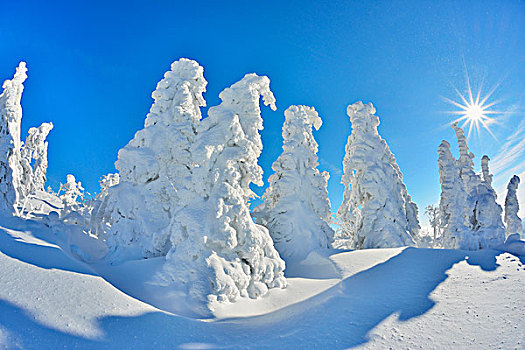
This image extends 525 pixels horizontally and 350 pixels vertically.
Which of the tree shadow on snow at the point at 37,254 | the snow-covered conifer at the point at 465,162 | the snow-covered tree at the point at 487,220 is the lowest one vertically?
the tree shadow on snow at the point at 37,254

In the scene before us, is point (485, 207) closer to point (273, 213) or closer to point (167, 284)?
point (273, 213)

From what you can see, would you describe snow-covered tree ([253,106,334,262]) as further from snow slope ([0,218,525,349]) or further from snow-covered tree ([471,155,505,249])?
snow-covered tree ([471,155,505,249])

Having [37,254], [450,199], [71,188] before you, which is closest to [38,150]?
[71,188]

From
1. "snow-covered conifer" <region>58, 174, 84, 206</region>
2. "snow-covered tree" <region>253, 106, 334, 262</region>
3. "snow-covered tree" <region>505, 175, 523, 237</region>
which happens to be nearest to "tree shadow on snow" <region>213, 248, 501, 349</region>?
"snow-covered tree" <region>253, 106, 334, 262</region>

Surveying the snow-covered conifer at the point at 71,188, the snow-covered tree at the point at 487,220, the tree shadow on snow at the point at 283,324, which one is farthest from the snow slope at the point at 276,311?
the snow-covered conifer at the point at 71,188

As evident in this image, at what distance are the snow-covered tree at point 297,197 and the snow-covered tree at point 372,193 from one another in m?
2.06

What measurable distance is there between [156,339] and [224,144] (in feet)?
24.3

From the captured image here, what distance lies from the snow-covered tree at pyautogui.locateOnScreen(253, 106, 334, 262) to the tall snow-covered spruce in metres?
10.6

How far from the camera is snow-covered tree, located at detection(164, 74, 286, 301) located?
9.29m

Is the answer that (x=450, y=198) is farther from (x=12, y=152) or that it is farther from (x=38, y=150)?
(x=38, y=150)

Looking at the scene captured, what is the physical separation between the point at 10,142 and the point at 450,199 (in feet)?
112

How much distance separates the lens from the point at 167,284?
916 cm

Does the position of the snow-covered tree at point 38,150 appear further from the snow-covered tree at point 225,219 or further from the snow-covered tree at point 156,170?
the snow-covered tree at point 225,219

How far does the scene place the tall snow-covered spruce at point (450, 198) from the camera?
20.3 metres
